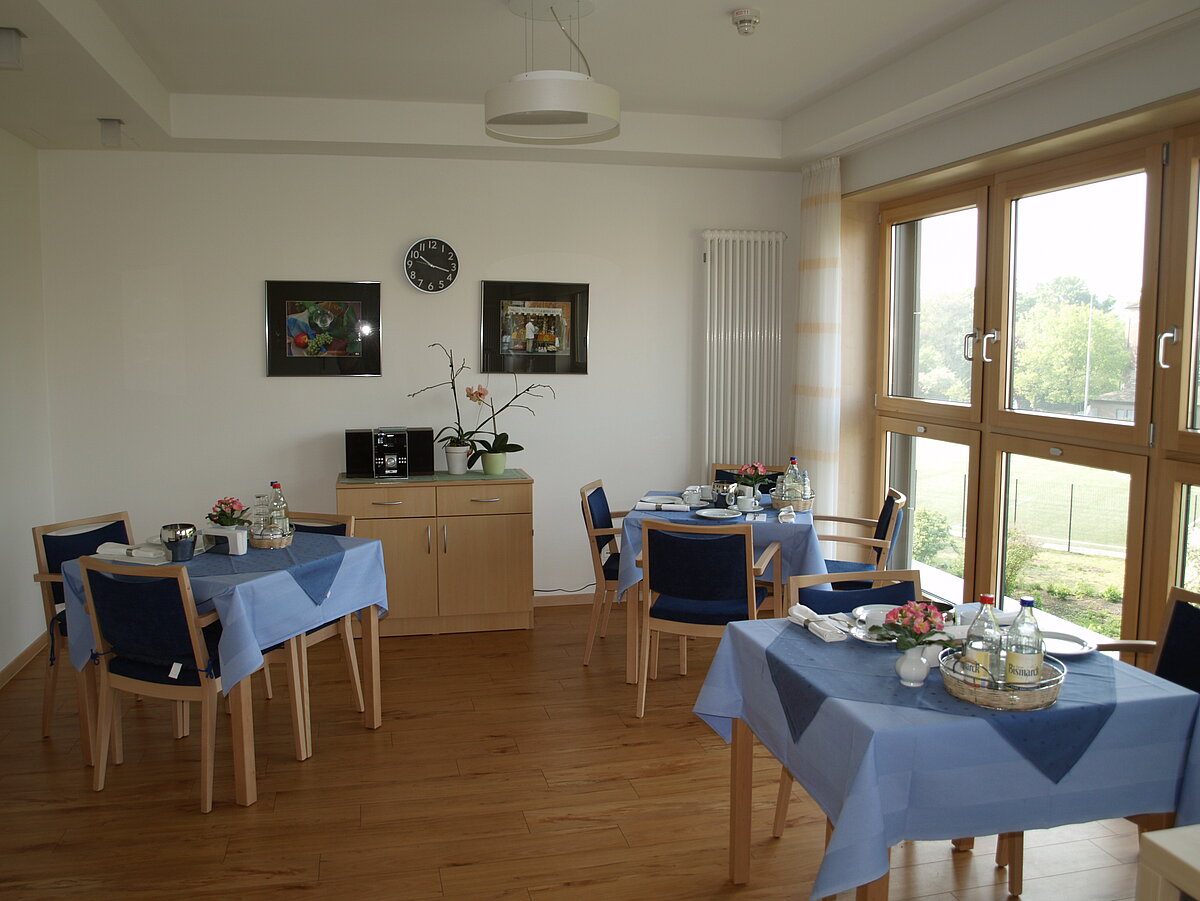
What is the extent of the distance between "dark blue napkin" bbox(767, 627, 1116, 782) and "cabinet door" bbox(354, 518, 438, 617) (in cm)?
301

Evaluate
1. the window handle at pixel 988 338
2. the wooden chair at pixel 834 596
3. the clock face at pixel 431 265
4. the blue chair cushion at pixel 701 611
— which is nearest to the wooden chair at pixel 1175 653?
the wooden chair at pixel 834 596

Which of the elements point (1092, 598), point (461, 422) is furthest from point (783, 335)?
point (1092, 598)

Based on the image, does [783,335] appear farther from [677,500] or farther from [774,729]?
[774,729]

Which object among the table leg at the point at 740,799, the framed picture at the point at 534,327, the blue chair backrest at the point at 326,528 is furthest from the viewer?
the framed picture at the point at 534,327

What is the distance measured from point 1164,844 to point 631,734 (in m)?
2.71

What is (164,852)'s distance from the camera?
9.87 ft

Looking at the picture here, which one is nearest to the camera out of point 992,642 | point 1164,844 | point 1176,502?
point 1164,844

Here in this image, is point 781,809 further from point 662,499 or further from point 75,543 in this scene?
point 75,543

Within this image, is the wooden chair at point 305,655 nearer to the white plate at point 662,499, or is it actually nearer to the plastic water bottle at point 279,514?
the plastic water bottle at point 279,514

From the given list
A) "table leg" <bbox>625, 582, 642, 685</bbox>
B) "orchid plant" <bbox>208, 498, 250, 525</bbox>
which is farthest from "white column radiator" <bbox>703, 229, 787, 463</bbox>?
"orchid plant" <bbox>208, 498, 250, 525</bbox>

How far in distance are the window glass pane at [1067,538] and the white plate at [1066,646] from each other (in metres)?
1.66

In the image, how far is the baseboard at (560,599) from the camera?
5988 mm

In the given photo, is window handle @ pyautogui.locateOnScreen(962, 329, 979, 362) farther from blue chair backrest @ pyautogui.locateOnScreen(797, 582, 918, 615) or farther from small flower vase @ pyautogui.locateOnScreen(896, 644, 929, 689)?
small flower vase @ pyautogui.locateOnScreen(896, 644, 929, 689)

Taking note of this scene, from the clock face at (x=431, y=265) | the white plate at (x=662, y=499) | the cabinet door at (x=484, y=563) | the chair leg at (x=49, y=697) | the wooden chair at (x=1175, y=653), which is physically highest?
the clock face at (x=431, y=265)
